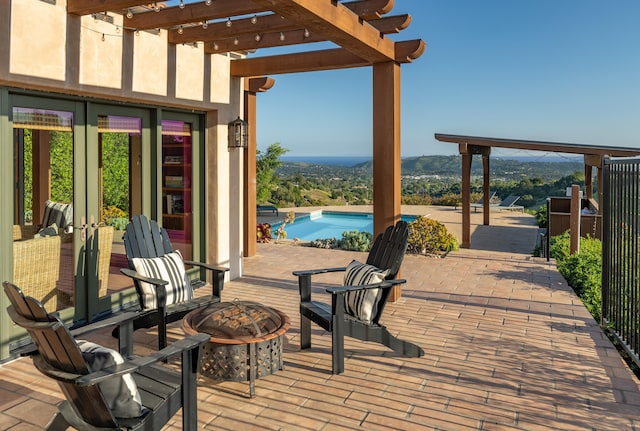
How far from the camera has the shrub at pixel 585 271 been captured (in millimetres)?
6270

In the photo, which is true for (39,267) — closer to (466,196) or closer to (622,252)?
(622,252)

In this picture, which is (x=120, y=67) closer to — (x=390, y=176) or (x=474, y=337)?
(x=390, y=176)

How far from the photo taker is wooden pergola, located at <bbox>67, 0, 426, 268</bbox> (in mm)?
4203

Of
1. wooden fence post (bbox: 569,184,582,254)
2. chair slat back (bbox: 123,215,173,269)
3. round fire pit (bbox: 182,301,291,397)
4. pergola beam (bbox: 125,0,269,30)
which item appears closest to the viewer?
round fire pit (bbox: 182,301,291,397)

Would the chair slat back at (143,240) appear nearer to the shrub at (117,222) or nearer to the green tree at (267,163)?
the shrub at (117,222)

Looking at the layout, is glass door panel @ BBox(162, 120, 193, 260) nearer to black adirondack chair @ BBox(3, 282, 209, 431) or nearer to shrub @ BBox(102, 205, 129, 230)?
shrub @ BBox(102, 205, 129, 230)

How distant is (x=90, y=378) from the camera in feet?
7.09

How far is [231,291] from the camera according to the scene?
6379 millimetres

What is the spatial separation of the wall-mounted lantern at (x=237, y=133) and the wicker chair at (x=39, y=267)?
2.74 m

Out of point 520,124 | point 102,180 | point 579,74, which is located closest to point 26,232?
point 102,180

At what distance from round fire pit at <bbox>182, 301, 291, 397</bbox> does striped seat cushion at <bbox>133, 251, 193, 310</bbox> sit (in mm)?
815

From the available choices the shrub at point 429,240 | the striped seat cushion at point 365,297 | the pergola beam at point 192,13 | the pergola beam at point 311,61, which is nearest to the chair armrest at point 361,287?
the striped seat cushion at point 365,297

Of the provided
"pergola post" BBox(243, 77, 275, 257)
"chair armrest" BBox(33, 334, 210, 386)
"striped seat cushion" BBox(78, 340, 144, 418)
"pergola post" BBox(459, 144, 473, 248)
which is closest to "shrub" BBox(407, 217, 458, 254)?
"pergola post" BBox(459, 144, 473, 248)

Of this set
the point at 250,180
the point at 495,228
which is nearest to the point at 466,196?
the point at 495,228
